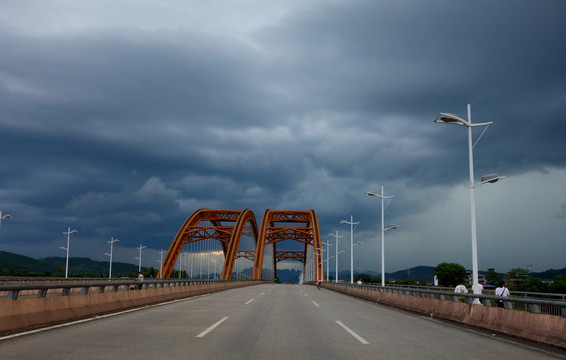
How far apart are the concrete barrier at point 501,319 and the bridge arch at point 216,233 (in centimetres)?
6790

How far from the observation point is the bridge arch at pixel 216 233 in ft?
290

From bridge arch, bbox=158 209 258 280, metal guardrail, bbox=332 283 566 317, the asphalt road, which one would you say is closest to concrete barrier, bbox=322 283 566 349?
metal guardrail, bbox=332 283 566 317

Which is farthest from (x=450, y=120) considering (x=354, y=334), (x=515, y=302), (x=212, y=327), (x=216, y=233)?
(x=216, y=233)

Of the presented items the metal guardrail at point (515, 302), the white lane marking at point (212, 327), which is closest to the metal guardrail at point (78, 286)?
the white lane marking at point (212, 327)

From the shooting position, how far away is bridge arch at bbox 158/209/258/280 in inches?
3484

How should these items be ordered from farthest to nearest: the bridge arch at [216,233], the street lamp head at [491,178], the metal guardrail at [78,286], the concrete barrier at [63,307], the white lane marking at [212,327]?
the bridge arch at [216,233] → the street lamp head at [491,178] → the metal guardrail at [78,286] → the white lane marking at [212,327] → the concrete barrier at [63,307]

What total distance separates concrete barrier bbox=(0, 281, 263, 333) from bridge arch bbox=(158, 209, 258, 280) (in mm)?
64271

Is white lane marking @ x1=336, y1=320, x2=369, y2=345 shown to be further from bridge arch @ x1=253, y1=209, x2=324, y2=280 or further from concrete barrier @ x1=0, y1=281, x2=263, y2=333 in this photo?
bridge arch @ x1=253, y1=209, x2=324, y2=280

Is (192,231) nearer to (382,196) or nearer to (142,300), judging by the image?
(382,196)

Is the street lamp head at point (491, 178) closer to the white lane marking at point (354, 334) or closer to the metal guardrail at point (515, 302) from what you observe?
the metal guardrail at point (515, 302)

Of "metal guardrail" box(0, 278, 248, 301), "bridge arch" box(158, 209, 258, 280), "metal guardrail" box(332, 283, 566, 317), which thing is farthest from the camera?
"bridge arch" box(158, 209, 258, 280)

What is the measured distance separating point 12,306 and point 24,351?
2.98m

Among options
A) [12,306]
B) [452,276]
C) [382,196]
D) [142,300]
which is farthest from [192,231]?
[452,276]

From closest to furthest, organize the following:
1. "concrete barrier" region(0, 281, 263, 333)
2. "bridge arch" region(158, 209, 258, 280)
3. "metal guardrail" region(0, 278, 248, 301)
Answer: "concrete barrier" region(0, 281, 263, 333)
"metal guardrail" region(0, 278, 248, 301)
"bridge arch" region(158, 209, 258, 280)
